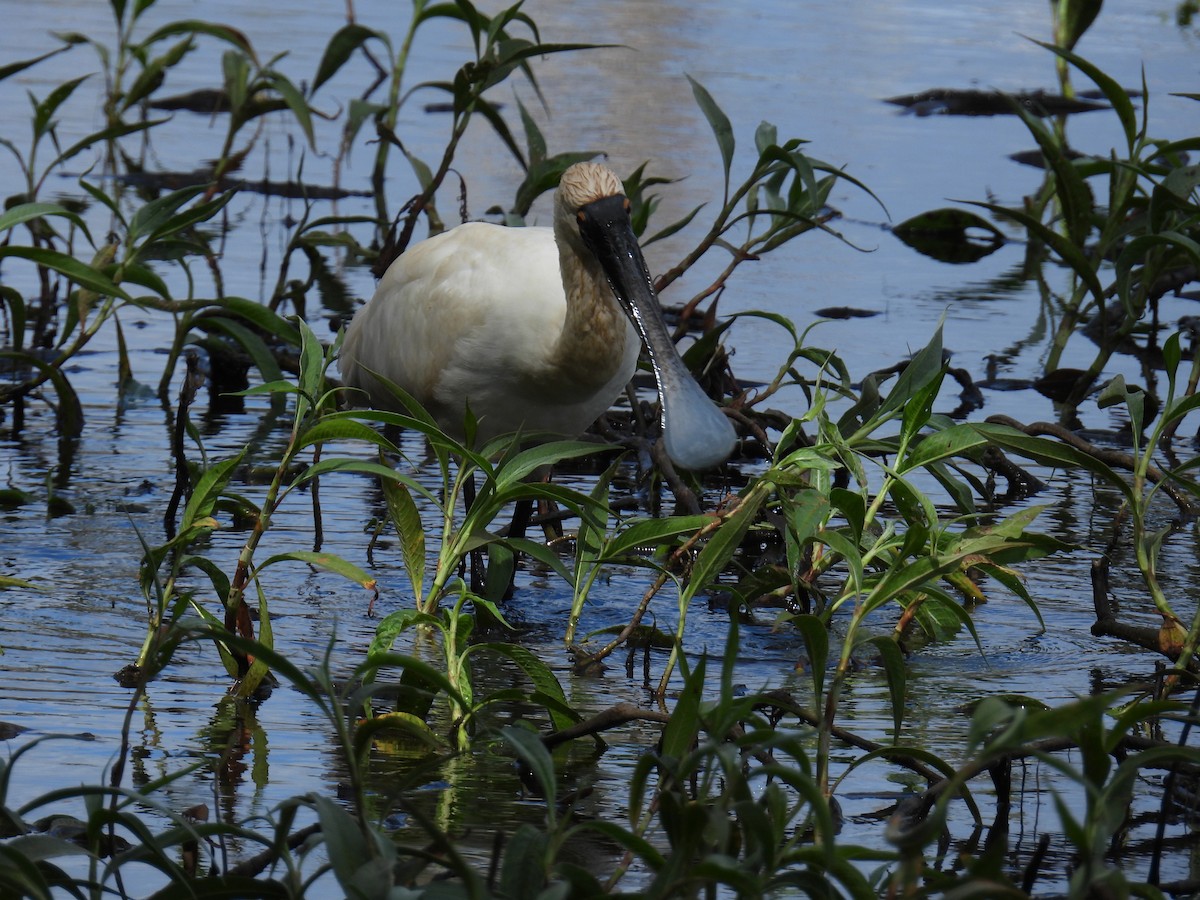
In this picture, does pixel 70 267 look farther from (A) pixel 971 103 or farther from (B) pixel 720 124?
(A) pixel 971 103

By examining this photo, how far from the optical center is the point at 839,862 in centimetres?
222

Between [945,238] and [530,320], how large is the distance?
431cm

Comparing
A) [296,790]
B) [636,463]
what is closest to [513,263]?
[636,463]

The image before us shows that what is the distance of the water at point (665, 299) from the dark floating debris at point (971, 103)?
102 millimetres

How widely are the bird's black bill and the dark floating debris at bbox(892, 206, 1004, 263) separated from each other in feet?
12.9

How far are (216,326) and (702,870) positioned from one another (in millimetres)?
3333

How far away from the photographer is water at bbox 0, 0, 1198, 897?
11.2ft

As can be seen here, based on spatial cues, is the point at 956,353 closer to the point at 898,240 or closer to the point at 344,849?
the point at 898,240

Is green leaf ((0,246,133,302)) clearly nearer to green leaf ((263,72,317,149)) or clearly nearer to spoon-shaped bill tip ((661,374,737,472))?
spoon-shaped bill tip ((661,374,737,472))

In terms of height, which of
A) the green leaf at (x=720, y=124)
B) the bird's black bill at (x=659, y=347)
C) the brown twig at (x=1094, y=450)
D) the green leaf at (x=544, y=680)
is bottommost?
the green leaf at (x=544, y=680)

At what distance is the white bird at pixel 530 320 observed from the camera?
4.59 metres

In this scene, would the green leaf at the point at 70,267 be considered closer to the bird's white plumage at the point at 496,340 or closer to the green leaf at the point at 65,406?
the green leaf at the point at 65,406

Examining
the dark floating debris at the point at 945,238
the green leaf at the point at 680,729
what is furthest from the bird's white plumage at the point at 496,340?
the dark floating debris at the point at 945,238

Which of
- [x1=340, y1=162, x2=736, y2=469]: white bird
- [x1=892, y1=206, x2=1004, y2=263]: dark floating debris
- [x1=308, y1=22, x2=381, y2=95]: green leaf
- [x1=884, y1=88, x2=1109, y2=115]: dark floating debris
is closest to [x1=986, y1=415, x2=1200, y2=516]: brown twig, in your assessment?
[x1=340, y1=162, x2=736, y2=469]: white bird
